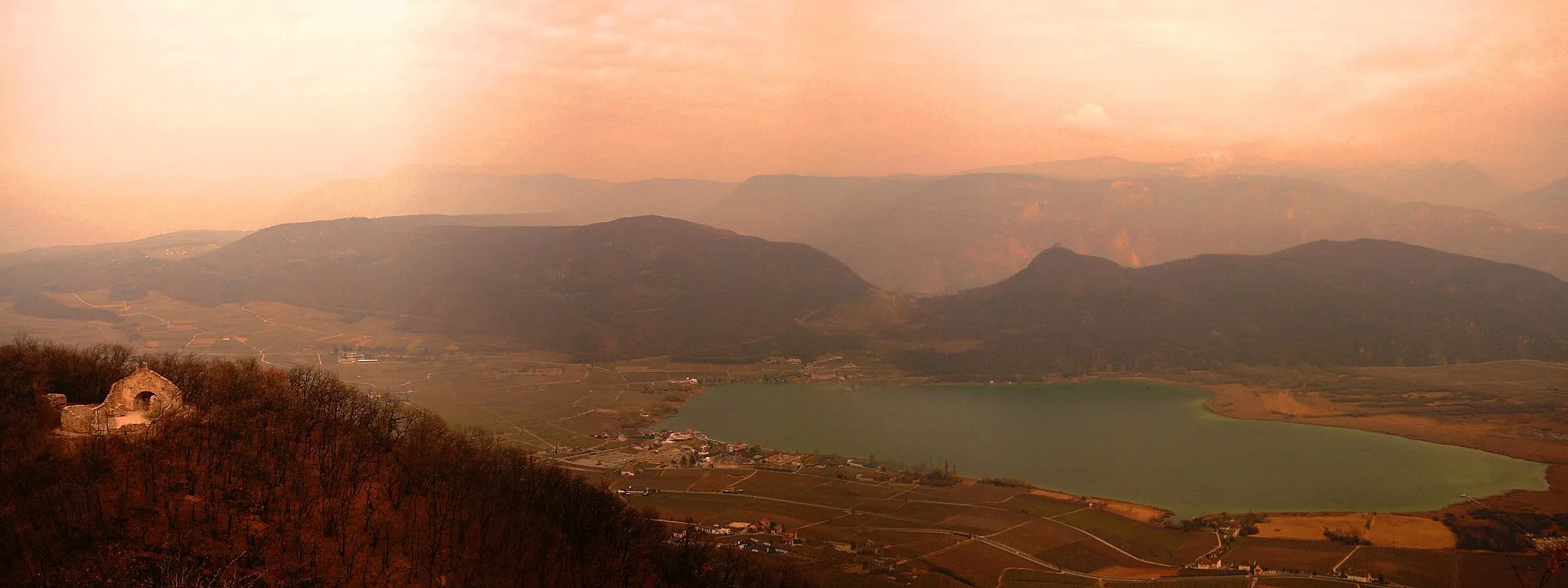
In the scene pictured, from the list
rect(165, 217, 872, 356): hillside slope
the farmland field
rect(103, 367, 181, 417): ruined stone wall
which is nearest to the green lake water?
the farmland field

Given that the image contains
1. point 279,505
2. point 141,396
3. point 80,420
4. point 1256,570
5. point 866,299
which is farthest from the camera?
point 866,299

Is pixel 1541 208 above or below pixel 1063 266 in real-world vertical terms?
above

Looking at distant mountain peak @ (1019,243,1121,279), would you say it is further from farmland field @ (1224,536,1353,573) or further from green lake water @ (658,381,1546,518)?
farmland field @ (1224,536,1353,573)

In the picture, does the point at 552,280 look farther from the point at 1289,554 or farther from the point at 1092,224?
the point at 1092,224

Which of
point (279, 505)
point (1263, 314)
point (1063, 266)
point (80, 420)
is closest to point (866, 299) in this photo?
point (1063, 266)

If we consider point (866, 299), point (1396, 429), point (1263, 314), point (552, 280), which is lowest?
point (1396, 429)

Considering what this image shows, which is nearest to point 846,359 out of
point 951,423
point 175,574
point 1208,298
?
point 951,423
